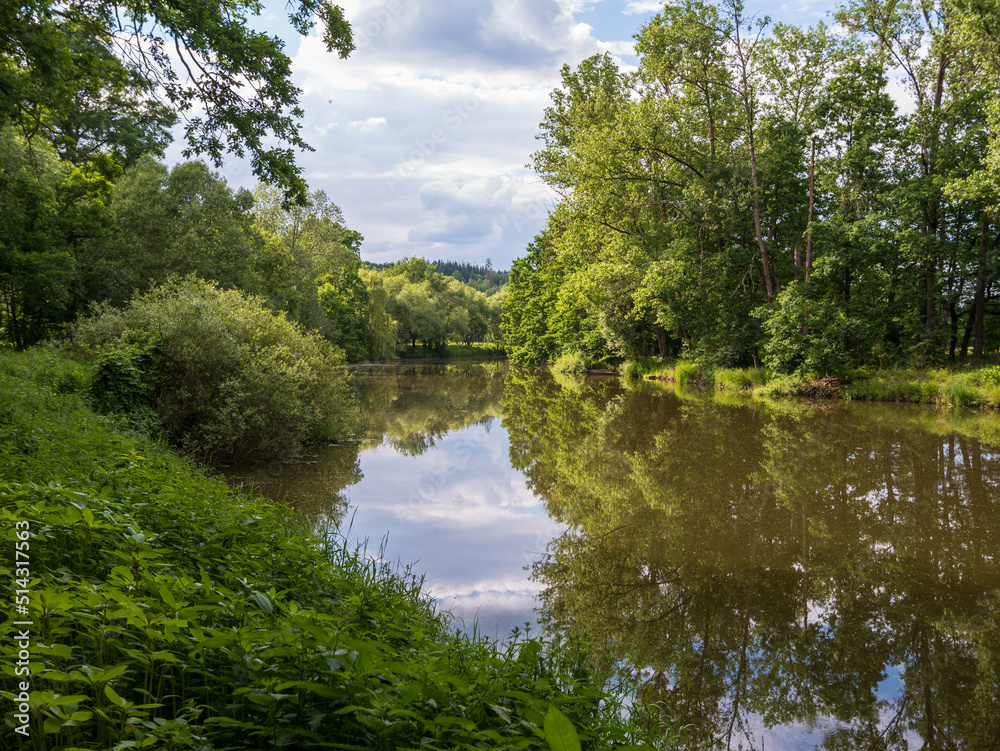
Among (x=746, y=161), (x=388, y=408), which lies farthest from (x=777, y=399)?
(x=388, y=408)

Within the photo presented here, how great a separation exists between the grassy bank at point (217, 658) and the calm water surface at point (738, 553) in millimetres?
1280

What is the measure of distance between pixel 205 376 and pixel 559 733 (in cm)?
1084

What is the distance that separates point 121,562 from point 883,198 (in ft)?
77.4

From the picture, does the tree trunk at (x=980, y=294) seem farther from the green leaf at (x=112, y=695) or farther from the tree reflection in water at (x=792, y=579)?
the green leaf at (x=112, y=695)

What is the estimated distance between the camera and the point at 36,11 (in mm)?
6852

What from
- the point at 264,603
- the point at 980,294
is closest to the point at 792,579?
the point at 264,603

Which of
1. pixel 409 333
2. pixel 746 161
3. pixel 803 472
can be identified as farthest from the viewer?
pixel 409 333

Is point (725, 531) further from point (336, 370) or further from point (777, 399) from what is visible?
point (777, 399)

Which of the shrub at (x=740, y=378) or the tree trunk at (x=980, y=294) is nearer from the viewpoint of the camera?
the tree trunk at (x=980, y=294)

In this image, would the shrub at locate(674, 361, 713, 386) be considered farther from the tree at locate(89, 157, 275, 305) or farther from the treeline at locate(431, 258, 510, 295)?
the treeline at locate(431, 258, 510, 295)

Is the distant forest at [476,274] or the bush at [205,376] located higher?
the distant forest at [476,274]

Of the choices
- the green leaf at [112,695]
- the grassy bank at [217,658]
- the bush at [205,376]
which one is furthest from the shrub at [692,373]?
the green leaf at [112,695]

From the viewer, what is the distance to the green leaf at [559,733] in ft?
4.44

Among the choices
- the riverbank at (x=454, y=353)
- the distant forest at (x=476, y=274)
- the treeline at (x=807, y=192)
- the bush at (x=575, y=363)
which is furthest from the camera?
the distant forest at (x=476, y=274)
